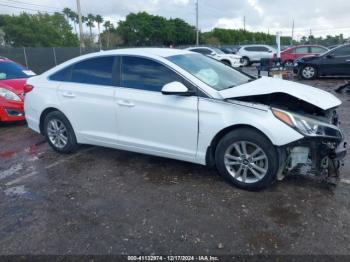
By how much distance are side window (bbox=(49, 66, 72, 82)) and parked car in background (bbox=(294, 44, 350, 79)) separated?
11.5 meters

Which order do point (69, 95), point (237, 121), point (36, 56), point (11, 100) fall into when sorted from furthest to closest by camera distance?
1. point (36, 56)
2. point (11, 100)
3. point (69, 95)
4. point (237, 121)

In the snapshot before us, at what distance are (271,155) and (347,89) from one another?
8.06 m

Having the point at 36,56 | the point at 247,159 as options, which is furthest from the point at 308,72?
the point at 36,56

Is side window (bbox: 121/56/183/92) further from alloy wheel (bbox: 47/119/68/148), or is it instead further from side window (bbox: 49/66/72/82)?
alloy wheel (bbox: 47/119/68/148)

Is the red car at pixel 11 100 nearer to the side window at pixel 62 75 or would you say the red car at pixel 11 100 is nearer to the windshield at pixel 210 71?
the side window at pixel 62 75

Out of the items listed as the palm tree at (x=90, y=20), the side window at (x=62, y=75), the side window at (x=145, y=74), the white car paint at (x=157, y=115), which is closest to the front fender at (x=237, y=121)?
the white car paint at (x=157, y=115)

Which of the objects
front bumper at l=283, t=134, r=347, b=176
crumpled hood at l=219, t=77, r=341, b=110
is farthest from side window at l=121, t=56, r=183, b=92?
front bumper at l=283, t=134, r=347, b=176

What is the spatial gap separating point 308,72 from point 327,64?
0.81 meters

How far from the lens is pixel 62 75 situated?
16.5ft

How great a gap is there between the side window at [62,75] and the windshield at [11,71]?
3.28 m

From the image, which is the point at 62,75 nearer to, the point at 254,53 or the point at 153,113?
the point at 153,113

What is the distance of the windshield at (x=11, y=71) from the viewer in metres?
7.76

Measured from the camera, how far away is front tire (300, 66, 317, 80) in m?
13.8

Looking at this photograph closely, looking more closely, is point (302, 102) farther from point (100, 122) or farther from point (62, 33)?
point (62, 33)
